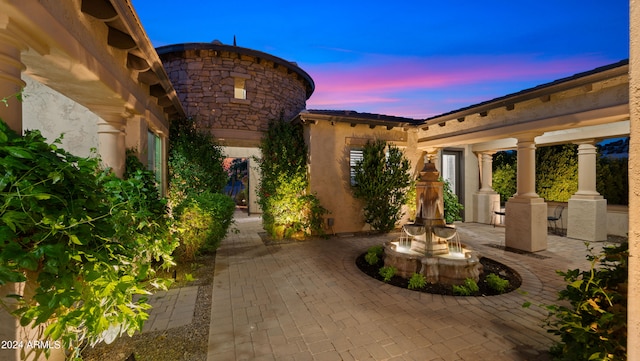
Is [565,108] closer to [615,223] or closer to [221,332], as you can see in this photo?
[615,223]

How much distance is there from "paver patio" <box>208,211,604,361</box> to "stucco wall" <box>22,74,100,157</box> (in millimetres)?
3769

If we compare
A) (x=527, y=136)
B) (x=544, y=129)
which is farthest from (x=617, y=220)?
(x=544, y=129)

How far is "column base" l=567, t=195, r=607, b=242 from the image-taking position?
316 inches

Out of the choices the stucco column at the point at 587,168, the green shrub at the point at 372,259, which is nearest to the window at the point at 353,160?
the green shrub at the point at 372,259

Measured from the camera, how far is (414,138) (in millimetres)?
10070

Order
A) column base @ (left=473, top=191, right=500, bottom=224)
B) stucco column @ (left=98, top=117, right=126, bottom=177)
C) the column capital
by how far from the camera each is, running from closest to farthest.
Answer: stucco column @ (left=98, top=117, right=126, bottom=177)
the column capital
column base @ (left=473, top=191, right=500, bottom=224)

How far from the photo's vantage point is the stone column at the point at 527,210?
6.78m

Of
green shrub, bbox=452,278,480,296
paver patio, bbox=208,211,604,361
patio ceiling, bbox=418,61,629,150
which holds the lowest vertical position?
paver patio, bbox=208,211,604,361

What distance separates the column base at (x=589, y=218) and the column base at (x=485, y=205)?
2599 millimetres

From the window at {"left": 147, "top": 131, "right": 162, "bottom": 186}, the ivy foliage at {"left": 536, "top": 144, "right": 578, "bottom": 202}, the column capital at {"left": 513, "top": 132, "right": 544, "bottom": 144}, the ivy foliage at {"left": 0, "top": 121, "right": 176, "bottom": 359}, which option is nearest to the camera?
the ivy foliage at {"left": 0, "top": 121, "right": 176, "bottom": 359}

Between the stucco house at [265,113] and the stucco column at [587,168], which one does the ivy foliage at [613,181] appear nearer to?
the stucco house at [265,113]

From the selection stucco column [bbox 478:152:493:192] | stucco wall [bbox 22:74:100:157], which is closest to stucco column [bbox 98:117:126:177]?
stucco wall [bbox 22:74:100:157]

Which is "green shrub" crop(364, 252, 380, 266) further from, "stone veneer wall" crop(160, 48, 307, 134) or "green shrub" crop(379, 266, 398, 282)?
"stone veneer wall" crop(160, 48, 307, 134)

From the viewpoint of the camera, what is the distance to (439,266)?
485 centimetres
